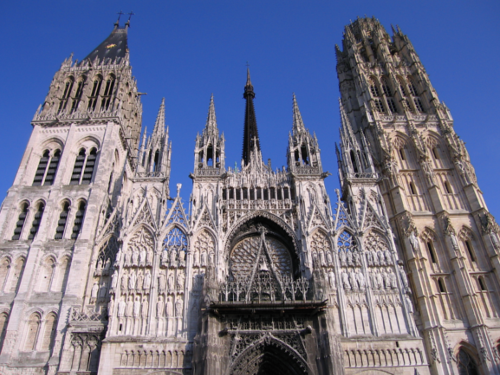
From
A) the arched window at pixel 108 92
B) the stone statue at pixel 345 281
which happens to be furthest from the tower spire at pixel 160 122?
the stone statue at pixel 345 281

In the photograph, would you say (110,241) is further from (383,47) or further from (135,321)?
(383,47)

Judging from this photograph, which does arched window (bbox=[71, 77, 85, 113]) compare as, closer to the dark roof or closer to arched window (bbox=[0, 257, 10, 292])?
the dark roof

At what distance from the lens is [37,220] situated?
1004 inches

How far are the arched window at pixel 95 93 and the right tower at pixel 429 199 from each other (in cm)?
1947

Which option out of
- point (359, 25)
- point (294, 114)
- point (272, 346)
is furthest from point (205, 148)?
point (359, 25)

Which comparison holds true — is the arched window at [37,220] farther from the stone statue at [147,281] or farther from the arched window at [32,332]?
the stone statue at [147,281]

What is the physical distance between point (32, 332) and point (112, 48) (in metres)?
26.1

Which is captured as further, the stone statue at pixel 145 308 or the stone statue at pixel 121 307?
the stone statue at pixel 145 308

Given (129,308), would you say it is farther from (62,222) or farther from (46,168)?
(46,168)

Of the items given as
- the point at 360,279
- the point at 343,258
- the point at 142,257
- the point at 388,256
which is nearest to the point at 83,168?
the point at 142,257

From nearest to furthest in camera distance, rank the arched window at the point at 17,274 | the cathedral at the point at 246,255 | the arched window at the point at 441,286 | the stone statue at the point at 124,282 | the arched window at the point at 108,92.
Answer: the cathedral at the point at 246,255, the stone statue at the point at 124,282, the arched window at the point at 17,274, the arched window at the point at 441,286, the arched window at the point at 108,92

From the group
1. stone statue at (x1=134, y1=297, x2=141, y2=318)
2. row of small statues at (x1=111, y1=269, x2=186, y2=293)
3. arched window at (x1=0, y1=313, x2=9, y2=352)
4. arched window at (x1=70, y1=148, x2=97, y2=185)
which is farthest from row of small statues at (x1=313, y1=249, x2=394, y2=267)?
arched window at (x1=0, y1=313, x2=9, y2=352)

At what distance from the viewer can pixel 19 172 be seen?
27.1 meters

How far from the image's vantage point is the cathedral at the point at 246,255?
2023cm
